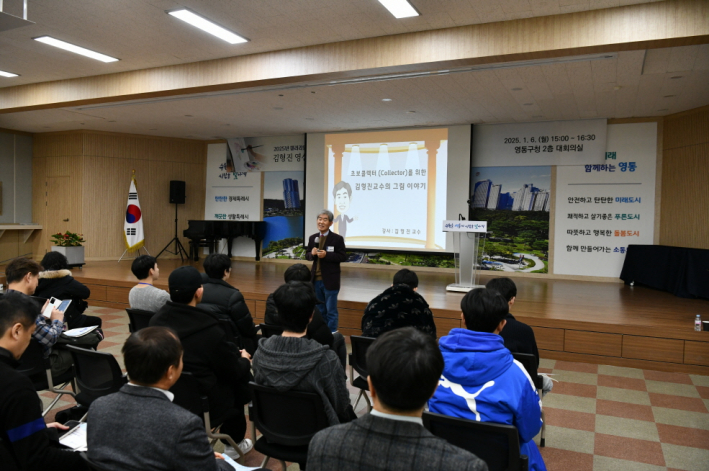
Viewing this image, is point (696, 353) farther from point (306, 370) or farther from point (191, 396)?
point (191, 396)

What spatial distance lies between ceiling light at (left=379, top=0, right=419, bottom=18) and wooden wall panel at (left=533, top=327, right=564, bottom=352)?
12.1 ft

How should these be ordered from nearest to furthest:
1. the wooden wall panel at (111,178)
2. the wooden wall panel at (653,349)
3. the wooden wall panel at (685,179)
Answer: the wooden wall panel at (653,349) < the wooden wall panel at (685,179) < the wooden wall panel at (111,178)

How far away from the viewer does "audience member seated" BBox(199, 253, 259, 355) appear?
3469 mm

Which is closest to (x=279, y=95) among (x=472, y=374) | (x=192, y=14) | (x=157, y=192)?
(x=192, y=14)

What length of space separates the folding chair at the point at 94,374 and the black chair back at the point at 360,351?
1.38 metres

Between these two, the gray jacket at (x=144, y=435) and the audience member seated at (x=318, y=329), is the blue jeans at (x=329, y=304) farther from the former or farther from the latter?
the gray jacket at (x=144, y=435)

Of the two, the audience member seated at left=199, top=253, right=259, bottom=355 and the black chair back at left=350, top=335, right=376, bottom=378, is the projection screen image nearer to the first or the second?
the black chair back at left=350, top=335, right=376, bottom=378

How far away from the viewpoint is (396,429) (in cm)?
117

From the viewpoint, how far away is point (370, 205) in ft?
37.0

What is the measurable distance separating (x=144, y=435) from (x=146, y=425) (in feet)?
0.09

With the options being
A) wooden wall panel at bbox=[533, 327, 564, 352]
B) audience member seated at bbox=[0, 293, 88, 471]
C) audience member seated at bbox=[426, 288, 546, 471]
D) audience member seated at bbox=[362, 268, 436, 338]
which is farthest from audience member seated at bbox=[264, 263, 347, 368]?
wooden wall panel at bbox=[533, 327, 564, 352]

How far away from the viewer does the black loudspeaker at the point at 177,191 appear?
12.9 m

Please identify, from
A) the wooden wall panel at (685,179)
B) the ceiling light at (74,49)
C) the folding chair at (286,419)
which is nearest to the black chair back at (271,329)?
the folding chair at (286,419)

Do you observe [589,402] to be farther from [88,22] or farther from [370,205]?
[370,205]
